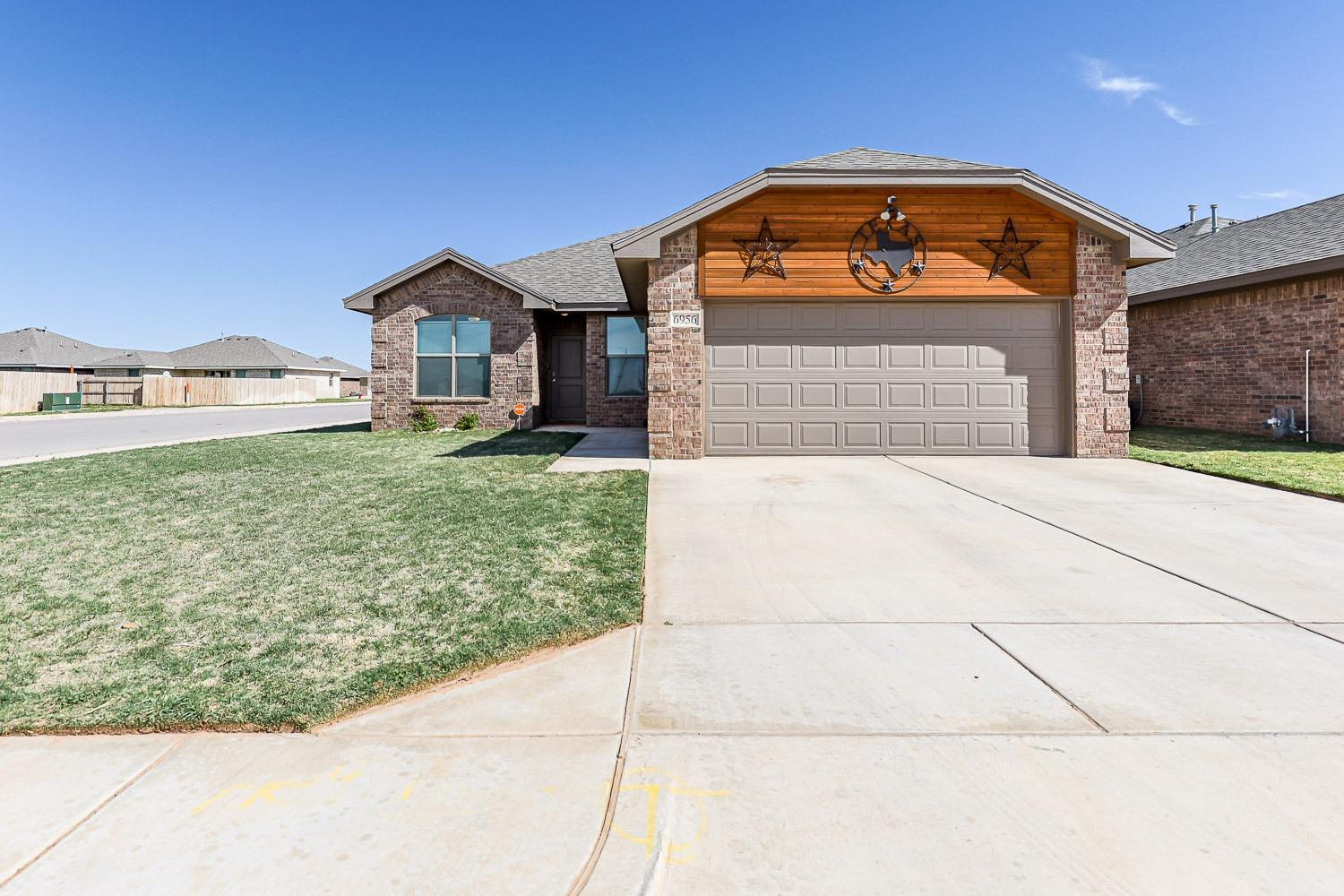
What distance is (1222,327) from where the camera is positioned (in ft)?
44.9

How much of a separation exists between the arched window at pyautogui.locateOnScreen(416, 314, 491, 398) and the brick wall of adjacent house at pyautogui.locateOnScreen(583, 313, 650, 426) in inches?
101

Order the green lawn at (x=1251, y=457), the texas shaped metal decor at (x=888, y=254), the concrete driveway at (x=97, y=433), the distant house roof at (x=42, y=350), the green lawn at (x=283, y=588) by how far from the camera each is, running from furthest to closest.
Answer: the distant house roof at (x=42, y=350)
the concrete driveway at (x=97, y=433)
the texas shaped metal decor at (x=888, y=254)
the green lawn at (x=1251, y=457)
the green lawn at (x=283, y=588)

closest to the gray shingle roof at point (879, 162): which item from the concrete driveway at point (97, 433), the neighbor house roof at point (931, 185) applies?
the neighbor house roof at point (931, 185)

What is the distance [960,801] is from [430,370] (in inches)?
645

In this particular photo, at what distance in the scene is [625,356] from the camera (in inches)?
676

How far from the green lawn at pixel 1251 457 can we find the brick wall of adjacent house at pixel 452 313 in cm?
1291

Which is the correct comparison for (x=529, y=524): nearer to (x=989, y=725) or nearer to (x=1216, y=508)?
(x=989, y=725)

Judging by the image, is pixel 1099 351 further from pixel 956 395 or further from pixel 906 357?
pixel 906 357

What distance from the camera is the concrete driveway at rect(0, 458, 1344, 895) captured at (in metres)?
1.85

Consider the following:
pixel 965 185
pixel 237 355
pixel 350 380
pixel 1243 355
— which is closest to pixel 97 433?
pixel 965 185

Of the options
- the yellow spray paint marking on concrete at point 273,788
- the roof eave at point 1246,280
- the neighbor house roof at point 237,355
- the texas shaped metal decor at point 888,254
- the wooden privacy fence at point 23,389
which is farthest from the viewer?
the neighbor house roof at point 237,355

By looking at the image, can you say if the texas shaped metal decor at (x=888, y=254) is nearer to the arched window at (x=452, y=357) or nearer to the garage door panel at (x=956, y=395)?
the garage door panel at (x=956, y=395)

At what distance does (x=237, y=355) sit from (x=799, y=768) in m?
62.2

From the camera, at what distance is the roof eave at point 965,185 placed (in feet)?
32.6
